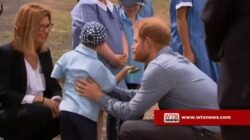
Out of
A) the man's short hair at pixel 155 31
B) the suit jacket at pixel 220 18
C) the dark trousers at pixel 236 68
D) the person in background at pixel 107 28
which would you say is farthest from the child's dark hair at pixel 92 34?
the dark trousers at pixel 236 68

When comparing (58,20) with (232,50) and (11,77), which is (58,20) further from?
(232,50)

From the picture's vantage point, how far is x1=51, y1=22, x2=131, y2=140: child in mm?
4371

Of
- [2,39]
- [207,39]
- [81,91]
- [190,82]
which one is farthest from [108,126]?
[2,39]

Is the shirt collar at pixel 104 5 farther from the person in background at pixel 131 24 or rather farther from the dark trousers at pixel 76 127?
the dark trousers at pixel 76 127

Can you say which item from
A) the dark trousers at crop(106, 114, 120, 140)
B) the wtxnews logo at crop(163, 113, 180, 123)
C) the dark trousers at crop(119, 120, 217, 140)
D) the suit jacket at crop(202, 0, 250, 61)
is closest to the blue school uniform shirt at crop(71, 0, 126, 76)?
the dark trousers at crop(106, 114, 120, 140)

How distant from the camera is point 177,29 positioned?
16.2ft

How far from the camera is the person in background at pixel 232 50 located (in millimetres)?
3189

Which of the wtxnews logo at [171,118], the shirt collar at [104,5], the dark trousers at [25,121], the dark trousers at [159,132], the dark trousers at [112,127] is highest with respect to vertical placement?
the shirt collar at [104,5]

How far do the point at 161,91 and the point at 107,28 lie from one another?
2.72 feet

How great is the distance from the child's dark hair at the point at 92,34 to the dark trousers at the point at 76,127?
493mm

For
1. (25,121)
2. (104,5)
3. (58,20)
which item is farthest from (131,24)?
(58,20)

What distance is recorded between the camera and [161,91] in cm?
415

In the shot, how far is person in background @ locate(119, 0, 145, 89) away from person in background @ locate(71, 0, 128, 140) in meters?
0.13

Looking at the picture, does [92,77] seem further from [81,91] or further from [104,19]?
[104,19]
